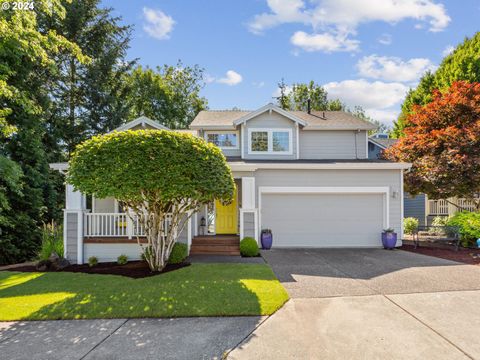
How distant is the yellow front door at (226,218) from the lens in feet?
38.8

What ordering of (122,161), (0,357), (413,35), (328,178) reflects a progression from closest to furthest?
1. (0,357)
2. (122,161)
3. (328,178)
4. (413,35)

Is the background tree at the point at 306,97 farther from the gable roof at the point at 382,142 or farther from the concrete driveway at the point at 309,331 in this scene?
the concrete driveway at the point at 309,331

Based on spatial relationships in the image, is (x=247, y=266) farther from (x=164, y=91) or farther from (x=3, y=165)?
(x=164, y=91)

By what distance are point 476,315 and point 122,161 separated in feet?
24.7

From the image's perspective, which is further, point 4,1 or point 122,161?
point 122,161

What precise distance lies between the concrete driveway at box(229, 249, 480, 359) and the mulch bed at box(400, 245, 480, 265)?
108cm

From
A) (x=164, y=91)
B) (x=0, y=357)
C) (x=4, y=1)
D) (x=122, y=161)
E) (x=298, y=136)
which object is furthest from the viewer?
(x=164, y=91)

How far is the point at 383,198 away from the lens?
36.7 ft

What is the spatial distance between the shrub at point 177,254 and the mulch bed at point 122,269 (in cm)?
18

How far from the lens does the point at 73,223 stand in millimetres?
9148

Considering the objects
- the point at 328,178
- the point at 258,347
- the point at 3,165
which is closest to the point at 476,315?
the point at 258,347

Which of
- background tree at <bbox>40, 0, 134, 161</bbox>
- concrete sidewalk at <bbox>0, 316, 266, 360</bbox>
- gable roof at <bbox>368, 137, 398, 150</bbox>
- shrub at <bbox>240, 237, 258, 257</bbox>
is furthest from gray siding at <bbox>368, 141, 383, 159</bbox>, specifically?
background tree at <bbox>40, 0, 134, 161</bbox>

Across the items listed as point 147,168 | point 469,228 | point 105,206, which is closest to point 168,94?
point 105,206

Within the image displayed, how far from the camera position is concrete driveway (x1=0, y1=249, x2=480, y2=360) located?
3543mm
